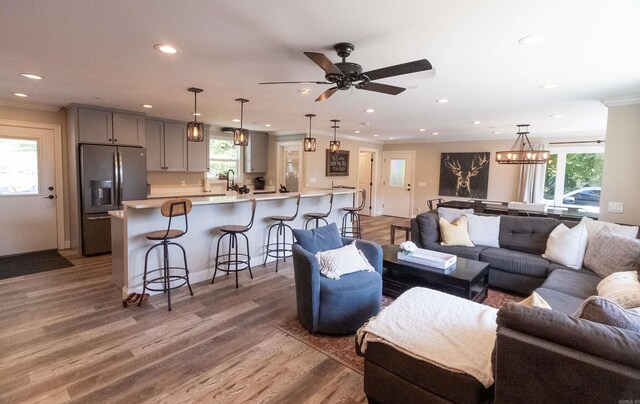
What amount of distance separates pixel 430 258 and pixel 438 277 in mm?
252

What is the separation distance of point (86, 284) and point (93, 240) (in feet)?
4.67

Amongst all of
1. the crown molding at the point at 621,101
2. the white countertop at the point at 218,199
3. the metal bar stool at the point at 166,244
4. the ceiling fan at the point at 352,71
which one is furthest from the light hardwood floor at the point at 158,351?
the crown molding at the point at 621,101

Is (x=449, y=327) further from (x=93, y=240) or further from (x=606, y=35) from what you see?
(x=93, y=240)

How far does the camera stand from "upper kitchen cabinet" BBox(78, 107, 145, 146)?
4.75 metres

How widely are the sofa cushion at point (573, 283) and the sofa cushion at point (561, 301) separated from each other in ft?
0.33

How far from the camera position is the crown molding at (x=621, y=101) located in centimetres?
360

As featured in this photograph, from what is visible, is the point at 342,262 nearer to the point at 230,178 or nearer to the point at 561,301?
the point at 561,301

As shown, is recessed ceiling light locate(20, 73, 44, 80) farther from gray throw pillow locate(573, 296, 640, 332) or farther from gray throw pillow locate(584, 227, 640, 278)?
gray throw pillow locate(584, 227, 640, 278)

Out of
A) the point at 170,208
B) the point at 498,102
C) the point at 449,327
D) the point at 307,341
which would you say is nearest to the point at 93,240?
the point at 170,208

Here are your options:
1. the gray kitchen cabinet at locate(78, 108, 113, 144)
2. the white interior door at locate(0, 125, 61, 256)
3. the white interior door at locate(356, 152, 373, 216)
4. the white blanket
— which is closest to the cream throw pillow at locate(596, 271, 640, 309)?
the white blanket

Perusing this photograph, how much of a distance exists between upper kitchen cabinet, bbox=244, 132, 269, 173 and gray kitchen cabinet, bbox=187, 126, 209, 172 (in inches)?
47.8

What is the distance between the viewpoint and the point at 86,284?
148 inches

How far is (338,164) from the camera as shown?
8250 mm

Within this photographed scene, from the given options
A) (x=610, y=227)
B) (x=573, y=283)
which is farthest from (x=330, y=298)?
(x=610, y=227)
